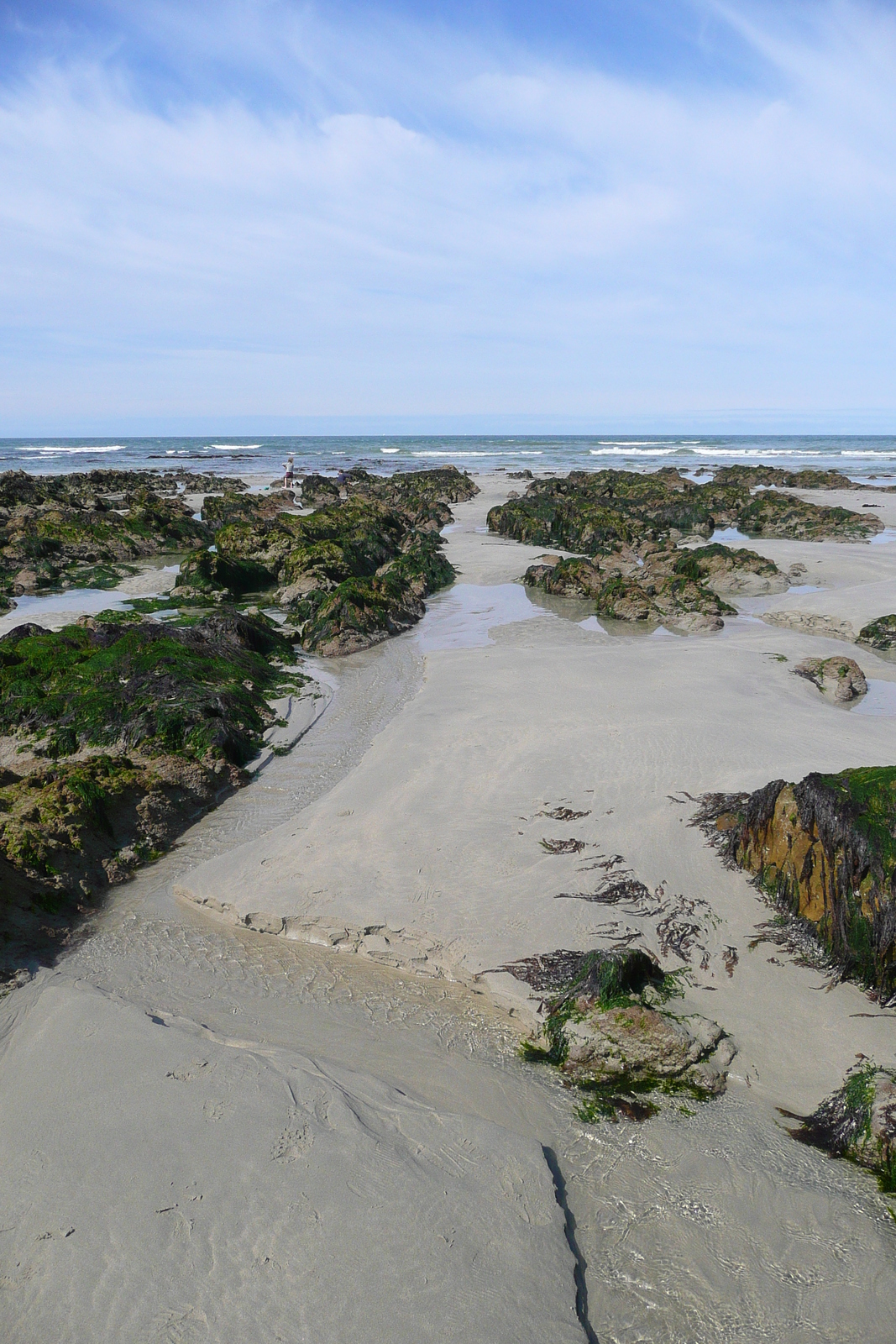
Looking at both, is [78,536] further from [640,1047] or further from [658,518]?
[640,1047]

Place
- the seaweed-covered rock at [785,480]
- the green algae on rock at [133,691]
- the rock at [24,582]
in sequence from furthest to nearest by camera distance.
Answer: the seaweed-covered rock at [785,480], the rock at [24,582], the green algae on rock at [133,691]

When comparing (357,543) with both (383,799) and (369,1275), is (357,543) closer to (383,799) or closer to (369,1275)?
(383,799)

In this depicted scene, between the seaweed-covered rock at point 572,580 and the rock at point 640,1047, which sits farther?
the seaweed-covered rock at point 572,580

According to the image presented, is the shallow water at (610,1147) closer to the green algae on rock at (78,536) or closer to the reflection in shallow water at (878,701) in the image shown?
the reflection in shallow water at (878,701)

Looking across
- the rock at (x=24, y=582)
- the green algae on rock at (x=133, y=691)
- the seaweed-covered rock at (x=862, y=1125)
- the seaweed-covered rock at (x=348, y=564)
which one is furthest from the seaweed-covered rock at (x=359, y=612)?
the seaweed-covered rock at (x=862, y=1125)

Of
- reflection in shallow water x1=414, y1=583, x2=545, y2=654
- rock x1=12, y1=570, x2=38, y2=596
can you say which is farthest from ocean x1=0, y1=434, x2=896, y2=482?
reflection in shallow water x1=414, y1=583, x2=545, y2=654

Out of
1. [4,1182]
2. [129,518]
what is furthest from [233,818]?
[129,518]

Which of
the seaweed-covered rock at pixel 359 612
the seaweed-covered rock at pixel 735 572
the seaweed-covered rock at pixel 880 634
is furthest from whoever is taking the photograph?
the seaweed-covered rock at pixel 735 572

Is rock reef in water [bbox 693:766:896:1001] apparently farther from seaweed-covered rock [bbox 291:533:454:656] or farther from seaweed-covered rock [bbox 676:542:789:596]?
seaweed-covered rock [bbox 676:542:789:596]
